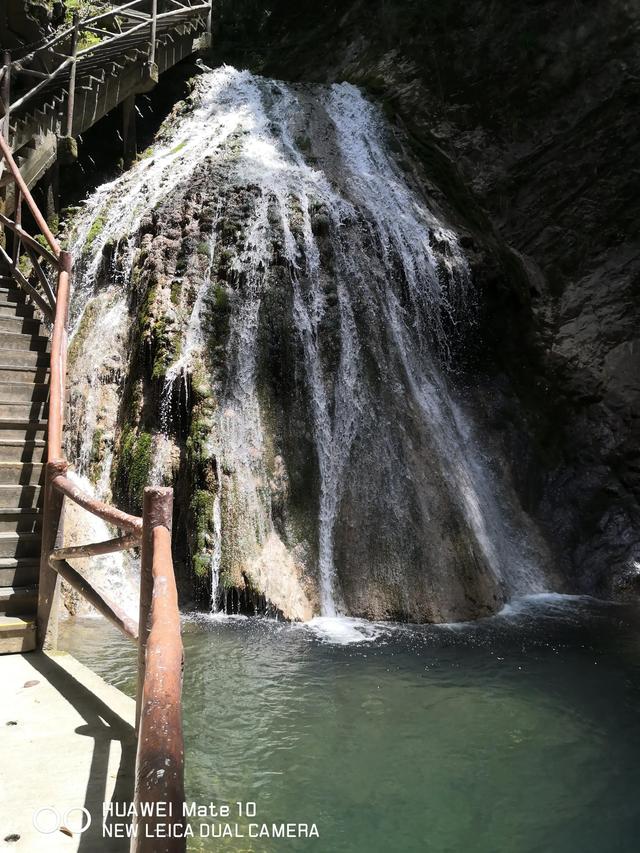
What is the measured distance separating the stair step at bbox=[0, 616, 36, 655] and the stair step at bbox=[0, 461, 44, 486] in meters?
1.27

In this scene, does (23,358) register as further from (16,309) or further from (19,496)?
(19,496)

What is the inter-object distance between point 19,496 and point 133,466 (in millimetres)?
3297

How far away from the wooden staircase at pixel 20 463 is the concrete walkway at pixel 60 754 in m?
0.59

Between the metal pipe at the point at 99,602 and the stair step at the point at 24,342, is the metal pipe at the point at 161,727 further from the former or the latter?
the stair step at the point at 24,342

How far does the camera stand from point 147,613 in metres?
2.60

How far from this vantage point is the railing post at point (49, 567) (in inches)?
168

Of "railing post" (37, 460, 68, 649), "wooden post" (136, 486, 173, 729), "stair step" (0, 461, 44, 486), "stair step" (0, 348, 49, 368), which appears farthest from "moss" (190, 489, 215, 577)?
"wooden post" (136, 486, 173, 729)

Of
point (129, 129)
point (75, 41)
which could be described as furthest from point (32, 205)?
point (129, 129)

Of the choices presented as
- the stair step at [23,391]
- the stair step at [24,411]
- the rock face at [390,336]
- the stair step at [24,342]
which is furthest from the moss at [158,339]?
the stair step at [24,411]

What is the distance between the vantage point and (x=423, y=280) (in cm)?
1085

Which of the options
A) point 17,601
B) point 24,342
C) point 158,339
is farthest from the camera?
point 158,339

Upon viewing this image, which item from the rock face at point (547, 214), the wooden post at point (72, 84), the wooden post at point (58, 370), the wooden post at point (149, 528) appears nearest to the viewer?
the wooden post at point (149, 528)

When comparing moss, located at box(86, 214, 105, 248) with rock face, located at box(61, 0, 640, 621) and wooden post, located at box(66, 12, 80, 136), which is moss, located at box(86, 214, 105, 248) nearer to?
rock face, located at box(61, 0, 640, 621)

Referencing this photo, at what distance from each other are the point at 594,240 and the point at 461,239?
2.49m
